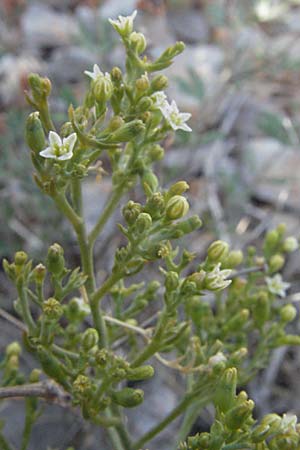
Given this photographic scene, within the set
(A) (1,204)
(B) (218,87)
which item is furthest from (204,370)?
(B) (218,87)

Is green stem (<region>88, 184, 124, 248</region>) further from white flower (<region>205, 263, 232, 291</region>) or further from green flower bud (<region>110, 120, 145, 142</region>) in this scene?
white flower (<region>205, 263, 232, 291</region>)

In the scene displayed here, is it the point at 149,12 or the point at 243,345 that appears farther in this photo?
the point at 149,12

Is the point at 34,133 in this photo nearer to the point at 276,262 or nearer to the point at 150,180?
the point at 150,180

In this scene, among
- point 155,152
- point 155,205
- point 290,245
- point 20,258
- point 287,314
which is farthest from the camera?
point 290,245

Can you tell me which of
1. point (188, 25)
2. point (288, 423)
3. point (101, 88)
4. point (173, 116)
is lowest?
point (188, 25)

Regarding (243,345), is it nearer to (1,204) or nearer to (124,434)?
(124,434)

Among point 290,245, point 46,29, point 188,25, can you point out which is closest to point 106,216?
point 290,245
